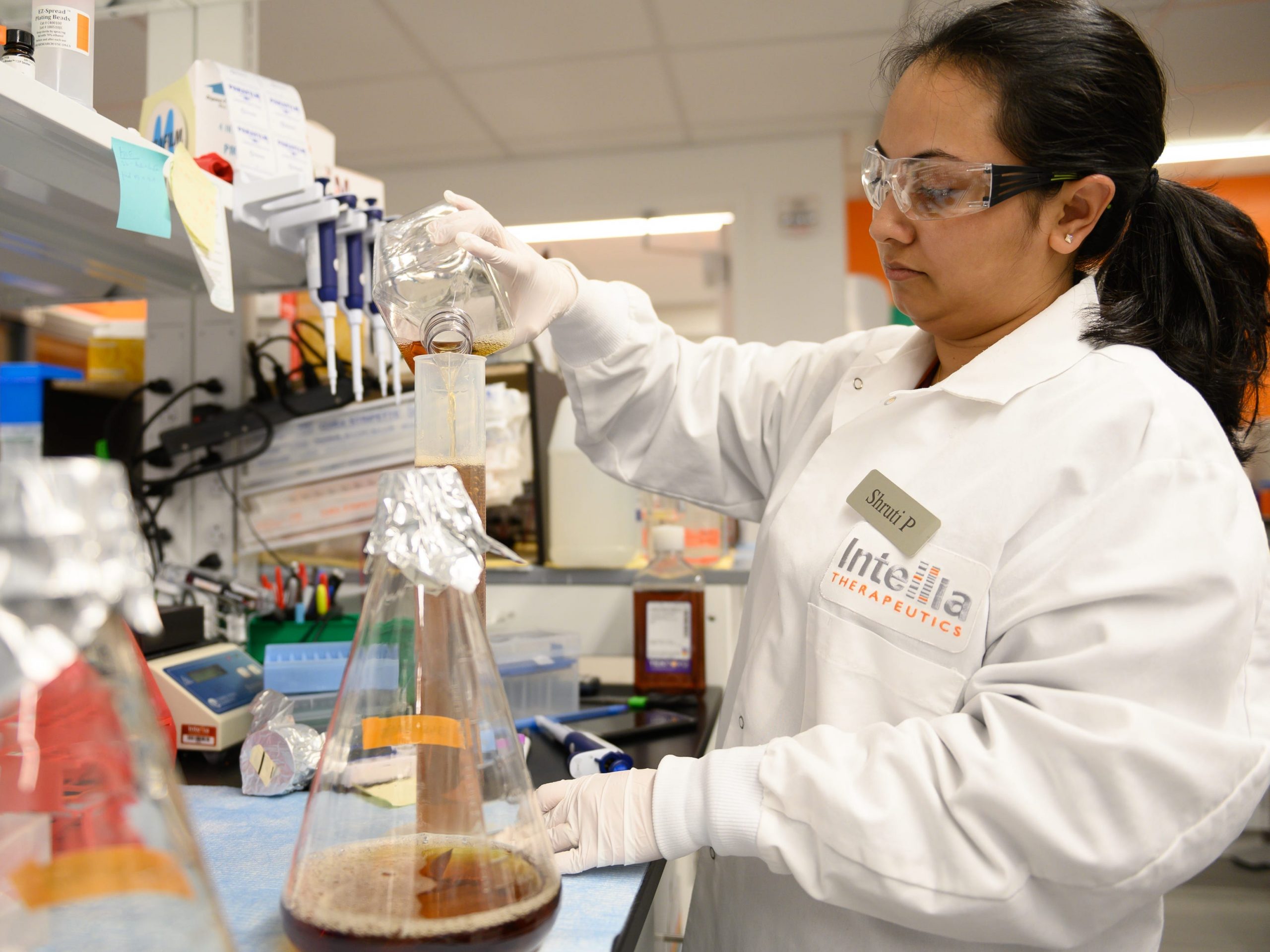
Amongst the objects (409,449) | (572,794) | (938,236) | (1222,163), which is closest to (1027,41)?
(938,236)

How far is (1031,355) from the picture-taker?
0.90 metres

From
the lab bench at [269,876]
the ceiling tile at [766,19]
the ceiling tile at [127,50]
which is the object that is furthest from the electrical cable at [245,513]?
the ceiling tile at [766,19]

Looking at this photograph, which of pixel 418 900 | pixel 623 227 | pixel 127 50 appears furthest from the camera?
pixel 623 227

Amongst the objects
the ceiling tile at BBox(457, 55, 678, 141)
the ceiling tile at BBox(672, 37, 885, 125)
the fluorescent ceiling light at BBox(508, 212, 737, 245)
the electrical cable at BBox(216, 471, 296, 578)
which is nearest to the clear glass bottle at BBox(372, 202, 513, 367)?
the electrical cable at BBox(216, 471, 296, 578)

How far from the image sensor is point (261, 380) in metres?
1.63

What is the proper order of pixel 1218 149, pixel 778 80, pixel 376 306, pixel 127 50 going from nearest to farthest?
pixel 376 306 → pixel 127 50 → pixel 778 80 → pixel 1218 149

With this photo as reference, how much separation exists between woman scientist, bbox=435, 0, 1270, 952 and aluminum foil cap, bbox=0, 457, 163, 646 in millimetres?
481

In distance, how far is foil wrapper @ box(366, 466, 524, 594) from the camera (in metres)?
0.57

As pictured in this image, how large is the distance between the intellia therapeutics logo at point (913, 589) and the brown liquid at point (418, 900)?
1.35 ft

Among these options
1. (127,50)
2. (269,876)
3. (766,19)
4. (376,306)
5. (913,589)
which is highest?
(766,19)

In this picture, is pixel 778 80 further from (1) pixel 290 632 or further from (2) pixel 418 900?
(2) pixel 418 900

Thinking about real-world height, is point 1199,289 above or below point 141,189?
below

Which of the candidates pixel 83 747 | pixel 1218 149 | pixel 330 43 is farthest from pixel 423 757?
pixel 1218 149

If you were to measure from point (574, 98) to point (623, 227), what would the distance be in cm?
113
